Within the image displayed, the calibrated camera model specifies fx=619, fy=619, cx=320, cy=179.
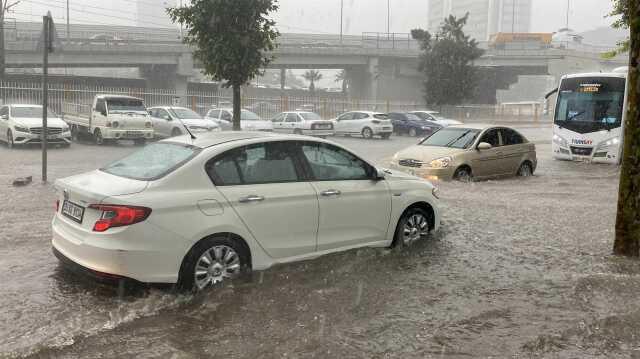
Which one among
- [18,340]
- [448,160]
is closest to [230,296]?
[18,340]

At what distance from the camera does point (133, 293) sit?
18.2 feet

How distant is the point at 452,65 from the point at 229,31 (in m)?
41.4

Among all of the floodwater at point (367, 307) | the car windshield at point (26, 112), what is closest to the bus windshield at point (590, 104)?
the floodwater at point (367, 307)

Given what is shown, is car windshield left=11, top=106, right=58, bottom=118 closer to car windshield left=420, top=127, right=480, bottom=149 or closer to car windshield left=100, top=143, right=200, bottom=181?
car windshield left=420, top=127, right=480, bottom=149

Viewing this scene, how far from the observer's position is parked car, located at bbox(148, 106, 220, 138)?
76.2 feet

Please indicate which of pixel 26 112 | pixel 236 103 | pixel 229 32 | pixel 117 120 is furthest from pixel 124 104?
pixel 229 32

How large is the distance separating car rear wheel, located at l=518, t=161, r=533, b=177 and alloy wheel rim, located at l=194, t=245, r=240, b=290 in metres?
11.1

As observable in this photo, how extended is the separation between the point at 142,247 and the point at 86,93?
2379 centimetres

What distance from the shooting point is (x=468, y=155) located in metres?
13.3

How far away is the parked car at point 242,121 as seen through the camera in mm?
26125

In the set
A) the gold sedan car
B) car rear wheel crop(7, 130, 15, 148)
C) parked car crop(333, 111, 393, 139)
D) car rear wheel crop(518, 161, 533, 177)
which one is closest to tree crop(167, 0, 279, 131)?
the gold sedan car

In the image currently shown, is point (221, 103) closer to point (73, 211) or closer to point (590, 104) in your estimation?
point (590, 104)

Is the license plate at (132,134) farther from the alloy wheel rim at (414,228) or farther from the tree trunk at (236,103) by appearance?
the alloy wheel rim at (414,228)

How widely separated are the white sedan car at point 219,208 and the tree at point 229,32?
813cm
